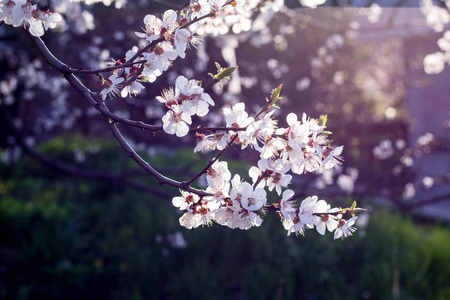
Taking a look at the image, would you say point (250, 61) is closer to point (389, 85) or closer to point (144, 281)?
point (144, 281)

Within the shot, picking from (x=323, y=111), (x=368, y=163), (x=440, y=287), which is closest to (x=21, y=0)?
(x=440, y=287)

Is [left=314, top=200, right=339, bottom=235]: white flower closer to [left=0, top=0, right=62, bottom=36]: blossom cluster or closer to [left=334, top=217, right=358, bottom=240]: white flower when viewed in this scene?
[left=334, top=217, right=358, bottom=240]: white flower

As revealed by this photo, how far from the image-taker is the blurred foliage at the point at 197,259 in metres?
3.27

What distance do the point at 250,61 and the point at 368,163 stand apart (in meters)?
4.15

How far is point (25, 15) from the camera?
109cm

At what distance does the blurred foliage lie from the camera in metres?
3.27

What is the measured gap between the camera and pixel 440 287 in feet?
11.0

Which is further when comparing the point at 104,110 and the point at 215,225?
the point at 215,225

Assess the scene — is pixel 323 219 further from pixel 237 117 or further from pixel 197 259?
pixel 197 259

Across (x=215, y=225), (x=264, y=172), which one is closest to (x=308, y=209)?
(x=264, y=172)

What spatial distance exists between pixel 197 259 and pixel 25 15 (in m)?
2.80

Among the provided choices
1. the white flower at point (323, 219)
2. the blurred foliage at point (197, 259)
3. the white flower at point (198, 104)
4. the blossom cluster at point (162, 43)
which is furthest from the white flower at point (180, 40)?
the blurred foliage at point (197, 259)

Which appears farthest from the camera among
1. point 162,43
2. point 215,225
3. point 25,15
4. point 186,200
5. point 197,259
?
point 215,225

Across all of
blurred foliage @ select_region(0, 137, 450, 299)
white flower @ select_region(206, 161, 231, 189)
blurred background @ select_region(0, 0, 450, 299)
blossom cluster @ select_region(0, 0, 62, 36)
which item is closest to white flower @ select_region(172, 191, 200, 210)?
white flower @ select_region(206, 161, 231, 189)
